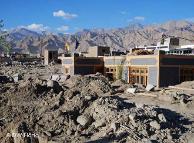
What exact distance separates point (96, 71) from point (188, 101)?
24.0m

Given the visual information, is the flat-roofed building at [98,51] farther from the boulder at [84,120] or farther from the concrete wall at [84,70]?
the boulder at [84,120]

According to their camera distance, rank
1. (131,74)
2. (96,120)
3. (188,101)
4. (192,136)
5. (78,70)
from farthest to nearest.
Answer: (78,70), (131,74), (188,101), (96,120), (192,136)

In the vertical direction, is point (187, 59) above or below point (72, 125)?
above

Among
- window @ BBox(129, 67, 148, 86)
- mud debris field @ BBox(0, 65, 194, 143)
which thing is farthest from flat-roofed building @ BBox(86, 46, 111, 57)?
mud debris field @ BBox(0, 65, 194, 143)

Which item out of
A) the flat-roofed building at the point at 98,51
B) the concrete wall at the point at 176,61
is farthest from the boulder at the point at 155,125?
the flat-roofed building at the point at 98,51

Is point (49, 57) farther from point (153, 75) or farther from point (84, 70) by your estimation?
point (153, 75)

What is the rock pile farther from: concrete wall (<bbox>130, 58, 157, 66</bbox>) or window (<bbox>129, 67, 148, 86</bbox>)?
window (<bbox>129, 67, 148, 86</bbox>)

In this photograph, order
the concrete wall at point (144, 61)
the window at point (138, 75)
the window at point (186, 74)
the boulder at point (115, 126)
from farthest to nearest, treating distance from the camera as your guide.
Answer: the window at point (138, 75) → the window at point (186, 74) → the concrete wall at point (144, 61) → the boulder at point (115, 126)

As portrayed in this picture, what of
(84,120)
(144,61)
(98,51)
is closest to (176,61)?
(144,61)

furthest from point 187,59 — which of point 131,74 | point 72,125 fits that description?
point 72,125

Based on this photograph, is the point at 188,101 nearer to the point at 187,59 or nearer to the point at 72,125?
the point at 72,125

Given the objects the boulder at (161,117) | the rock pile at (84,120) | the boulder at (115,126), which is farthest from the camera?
the boulder at (161,117)

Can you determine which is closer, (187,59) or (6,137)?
(6,137)

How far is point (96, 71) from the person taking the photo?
52.0 meters
